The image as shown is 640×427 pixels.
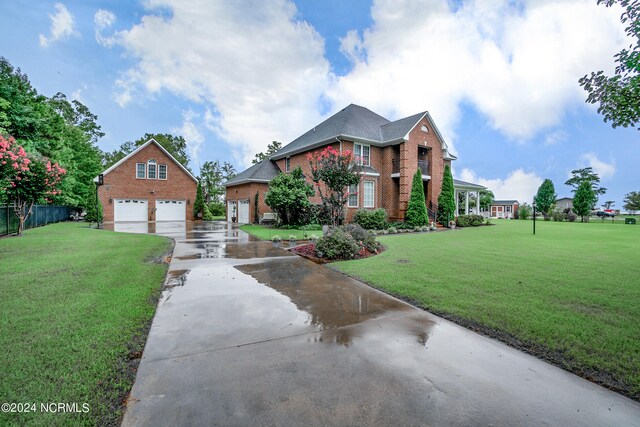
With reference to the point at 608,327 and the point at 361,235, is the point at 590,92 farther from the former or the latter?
the point at 361,235

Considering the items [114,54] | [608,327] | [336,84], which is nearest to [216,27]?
[114,54]

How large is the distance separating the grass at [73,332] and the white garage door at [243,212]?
57.6 feet

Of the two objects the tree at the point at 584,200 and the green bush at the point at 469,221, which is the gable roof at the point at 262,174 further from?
the tree at the point at 584,200

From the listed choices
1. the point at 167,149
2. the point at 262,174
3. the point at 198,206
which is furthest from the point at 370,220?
the point at 167,149

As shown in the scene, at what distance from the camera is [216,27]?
43.6 feet

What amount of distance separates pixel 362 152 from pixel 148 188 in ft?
66.5

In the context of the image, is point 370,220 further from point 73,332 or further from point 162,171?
point 162,171

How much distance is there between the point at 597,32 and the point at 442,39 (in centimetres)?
767

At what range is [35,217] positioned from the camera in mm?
19094

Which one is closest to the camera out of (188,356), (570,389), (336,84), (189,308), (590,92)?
(570,389)

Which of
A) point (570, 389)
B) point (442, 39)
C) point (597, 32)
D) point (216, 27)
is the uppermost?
point (216, 27)

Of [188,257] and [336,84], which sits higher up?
[336,84]

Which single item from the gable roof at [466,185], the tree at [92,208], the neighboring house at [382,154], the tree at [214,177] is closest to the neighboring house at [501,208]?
the gable roof at [466,185]

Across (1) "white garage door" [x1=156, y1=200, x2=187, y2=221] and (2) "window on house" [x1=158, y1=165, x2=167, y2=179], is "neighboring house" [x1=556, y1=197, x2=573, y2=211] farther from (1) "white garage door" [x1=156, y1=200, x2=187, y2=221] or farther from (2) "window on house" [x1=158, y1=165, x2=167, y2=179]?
(2) "window on house" [x1=158, y1=165, x2=167, y2=179]
